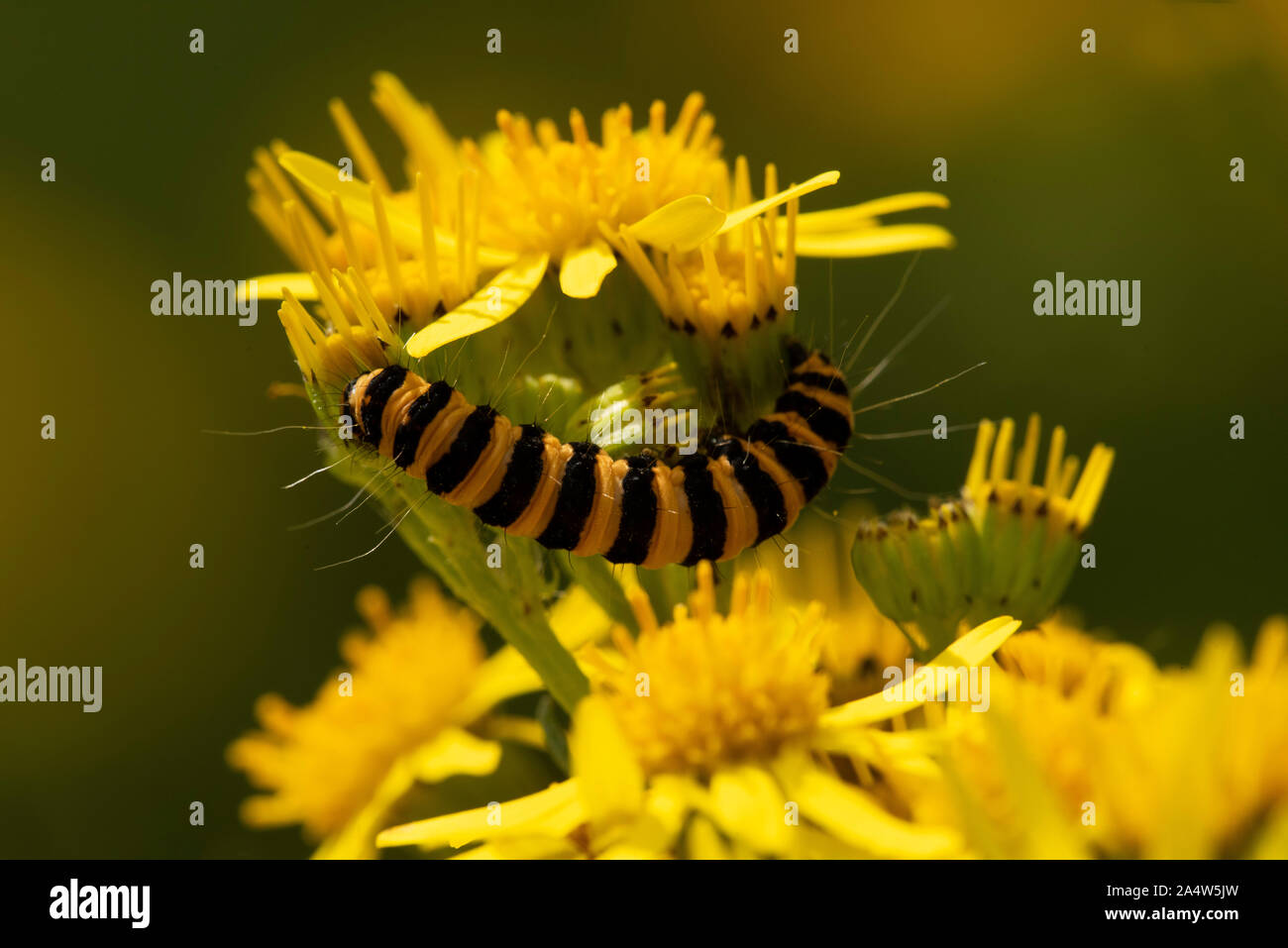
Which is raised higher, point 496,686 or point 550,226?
point 550,226

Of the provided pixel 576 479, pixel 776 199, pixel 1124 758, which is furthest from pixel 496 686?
pixel 1124 758

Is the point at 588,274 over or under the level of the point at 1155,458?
over

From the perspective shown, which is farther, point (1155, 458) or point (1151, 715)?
point (1155, 458)

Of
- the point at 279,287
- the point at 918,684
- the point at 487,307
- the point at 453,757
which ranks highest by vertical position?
the point at 279,287

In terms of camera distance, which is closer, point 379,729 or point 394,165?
point 379,729

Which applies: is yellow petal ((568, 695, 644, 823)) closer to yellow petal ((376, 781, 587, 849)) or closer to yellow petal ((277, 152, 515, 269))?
yellow petal ((376, 781, 587, 849))

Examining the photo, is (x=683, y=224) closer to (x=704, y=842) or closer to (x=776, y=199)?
(x=776, y=199)

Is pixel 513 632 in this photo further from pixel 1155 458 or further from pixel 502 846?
pixel 1155 458
